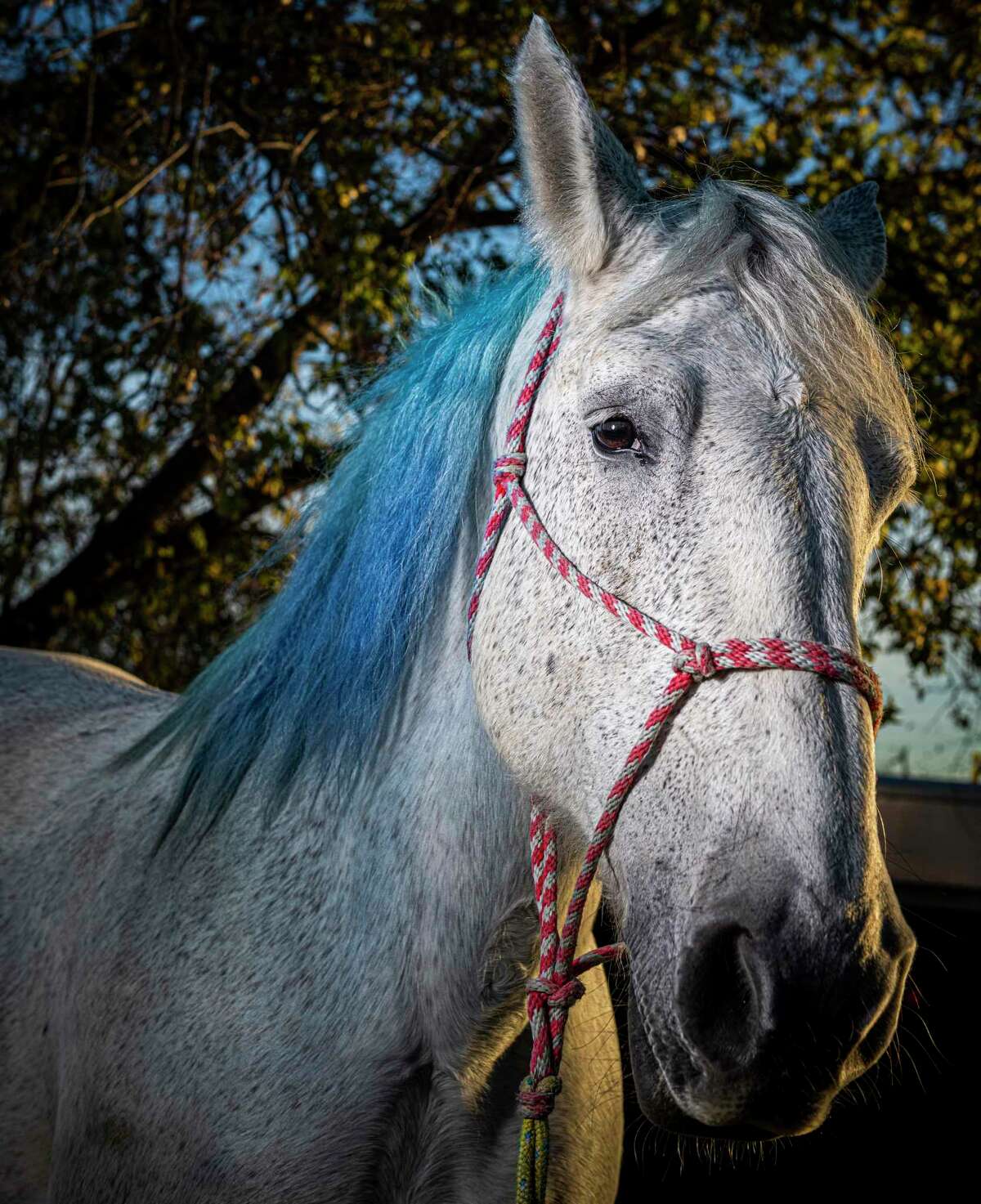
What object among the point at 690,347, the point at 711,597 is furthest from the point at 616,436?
the point at 711,597

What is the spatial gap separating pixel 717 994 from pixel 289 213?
3.97m

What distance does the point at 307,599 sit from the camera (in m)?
A: 1.64

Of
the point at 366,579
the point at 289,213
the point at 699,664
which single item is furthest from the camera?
the point at 289,213

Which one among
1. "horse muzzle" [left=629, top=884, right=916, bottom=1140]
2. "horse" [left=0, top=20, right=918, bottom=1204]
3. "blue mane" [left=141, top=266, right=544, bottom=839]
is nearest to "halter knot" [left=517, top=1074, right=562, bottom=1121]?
"horse" [left=0, top=20, right=918, bottom=1204]

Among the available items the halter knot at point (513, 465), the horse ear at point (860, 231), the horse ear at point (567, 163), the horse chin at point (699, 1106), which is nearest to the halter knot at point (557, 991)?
the horse chin at point (699, 1106)

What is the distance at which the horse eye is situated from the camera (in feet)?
4.00

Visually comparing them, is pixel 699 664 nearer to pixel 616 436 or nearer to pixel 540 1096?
pixel 616 436

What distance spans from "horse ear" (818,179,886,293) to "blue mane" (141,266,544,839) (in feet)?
1.69

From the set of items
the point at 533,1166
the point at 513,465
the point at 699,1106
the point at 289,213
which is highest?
the point at 289,213

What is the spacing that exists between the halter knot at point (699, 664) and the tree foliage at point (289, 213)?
2.86 meters

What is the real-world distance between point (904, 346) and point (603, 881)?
11.9 feet

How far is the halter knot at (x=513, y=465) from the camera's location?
1355 millimetres

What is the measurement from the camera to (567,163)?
1.38m

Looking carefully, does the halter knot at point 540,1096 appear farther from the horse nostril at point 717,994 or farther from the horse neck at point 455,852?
the horse nostril at point 717,994
